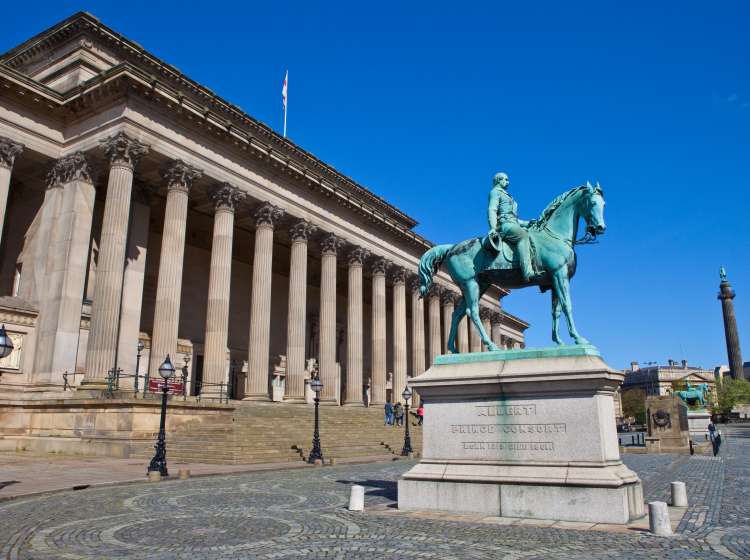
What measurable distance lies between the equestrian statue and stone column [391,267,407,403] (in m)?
35.9

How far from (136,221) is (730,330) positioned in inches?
4718

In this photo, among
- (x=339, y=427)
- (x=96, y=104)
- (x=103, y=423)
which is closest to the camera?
(x=103, y=423)

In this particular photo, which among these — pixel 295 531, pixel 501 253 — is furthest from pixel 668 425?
pixel 295 531

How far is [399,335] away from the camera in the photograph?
161 feet

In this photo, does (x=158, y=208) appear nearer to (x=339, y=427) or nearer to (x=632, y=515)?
(x=339, y=427)

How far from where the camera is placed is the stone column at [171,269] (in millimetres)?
29828

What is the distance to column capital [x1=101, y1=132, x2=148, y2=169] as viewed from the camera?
28938 millimetres

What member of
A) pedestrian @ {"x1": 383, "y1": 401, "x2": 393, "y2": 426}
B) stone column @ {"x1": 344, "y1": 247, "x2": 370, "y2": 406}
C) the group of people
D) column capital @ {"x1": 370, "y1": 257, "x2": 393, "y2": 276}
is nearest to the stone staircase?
pedestrian @ {"x1": 383, "y1": 401, "x2": 393, "y2": 426}

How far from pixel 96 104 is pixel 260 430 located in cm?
1814

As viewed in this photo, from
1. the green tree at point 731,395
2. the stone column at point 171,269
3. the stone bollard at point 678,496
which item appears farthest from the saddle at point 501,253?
the green tree at point 731,395

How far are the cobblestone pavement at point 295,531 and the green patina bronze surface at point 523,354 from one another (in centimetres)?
283

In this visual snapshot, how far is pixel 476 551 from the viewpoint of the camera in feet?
25.1

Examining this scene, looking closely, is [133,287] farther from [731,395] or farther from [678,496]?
[731,395]

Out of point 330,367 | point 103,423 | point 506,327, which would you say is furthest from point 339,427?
point 506,327
